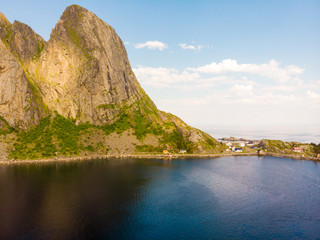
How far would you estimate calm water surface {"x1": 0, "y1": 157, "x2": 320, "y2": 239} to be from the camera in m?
48.5

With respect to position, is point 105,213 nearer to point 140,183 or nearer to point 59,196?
point 59,196

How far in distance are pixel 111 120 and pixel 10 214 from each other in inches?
4938

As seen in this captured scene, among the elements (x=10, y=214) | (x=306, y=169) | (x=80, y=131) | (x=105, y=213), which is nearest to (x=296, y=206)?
(x=105, y=213)

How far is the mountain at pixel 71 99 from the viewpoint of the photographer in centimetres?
14100

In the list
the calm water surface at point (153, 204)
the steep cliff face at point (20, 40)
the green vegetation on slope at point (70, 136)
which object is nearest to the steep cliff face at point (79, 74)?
the steep cliff face at point (20, 40)

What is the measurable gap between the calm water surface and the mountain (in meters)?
44.9

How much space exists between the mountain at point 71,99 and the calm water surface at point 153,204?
44.9 metres

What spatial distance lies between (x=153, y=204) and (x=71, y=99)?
13650 centimetres

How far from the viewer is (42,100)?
15850 cm

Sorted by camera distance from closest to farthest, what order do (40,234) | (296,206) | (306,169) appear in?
(40,234)
(296,206)
(306,169)

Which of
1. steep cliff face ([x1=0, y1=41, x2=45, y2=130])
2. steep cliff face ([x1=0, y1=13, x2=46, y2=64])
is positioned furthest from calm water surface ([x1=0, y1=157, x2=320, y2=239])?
steep cliff face ([x1=0, y1=13, x2=46, y2=64])

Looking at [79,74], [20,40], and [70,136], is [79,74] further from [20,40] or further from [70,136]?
[70,136]

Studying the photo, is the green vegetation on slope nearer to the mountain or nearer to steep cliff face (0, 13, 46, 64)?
the mountain

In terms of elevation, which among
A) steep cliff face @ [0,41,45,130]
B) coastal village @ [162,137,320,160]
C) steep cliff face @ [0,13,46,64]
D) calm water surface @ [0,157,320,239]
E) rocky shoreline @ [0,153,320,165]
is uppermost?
steep cliff face @ [0,13,46,64]
